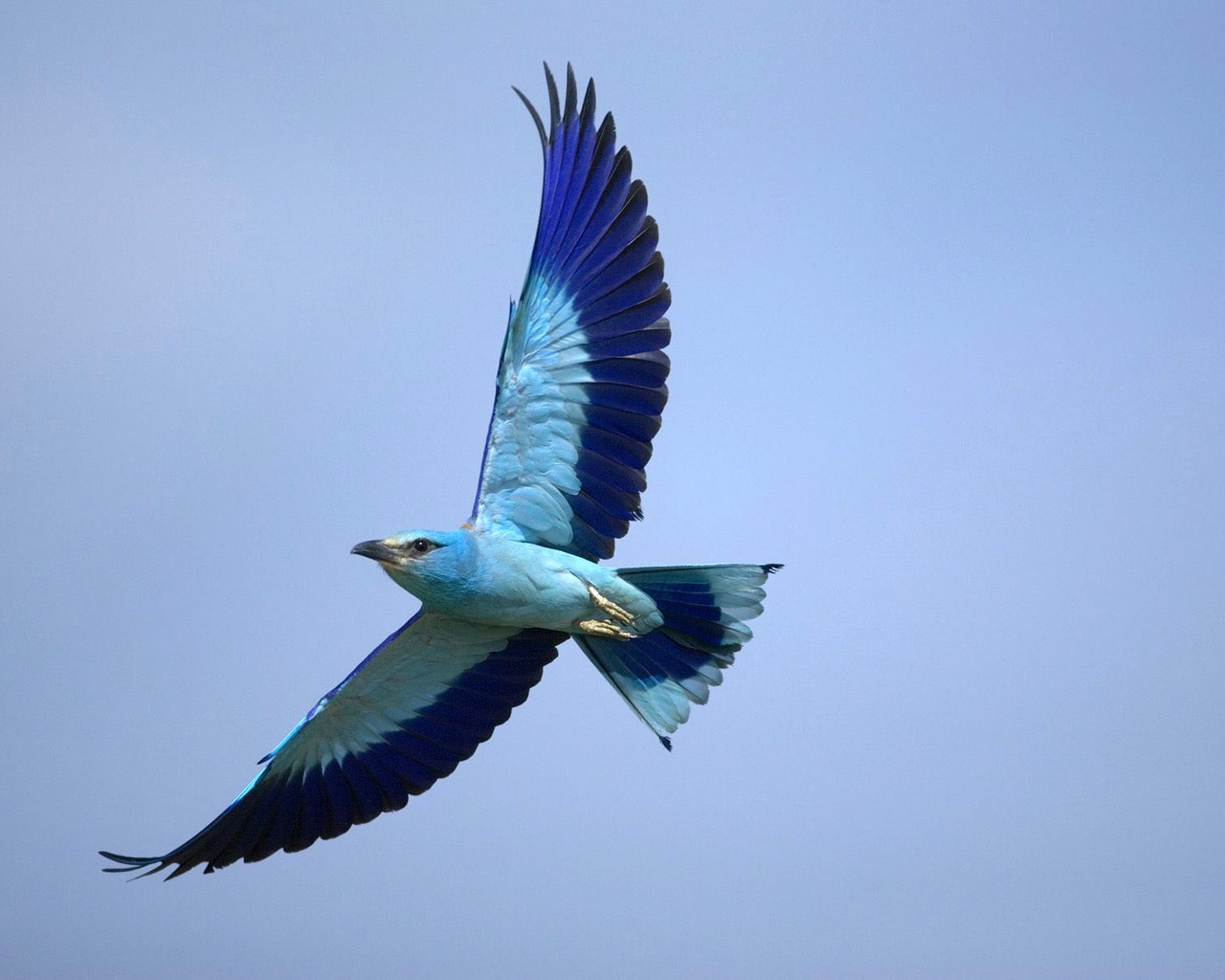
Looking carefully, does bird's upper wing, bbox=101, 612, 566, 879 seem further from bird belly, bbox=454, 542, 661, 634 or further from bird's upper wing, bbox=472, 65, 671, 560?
bird's upper wing, bbox=472, 65, 671, 560

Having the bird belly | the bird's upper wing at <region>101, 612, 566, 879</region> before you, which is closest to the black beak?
the bird belly

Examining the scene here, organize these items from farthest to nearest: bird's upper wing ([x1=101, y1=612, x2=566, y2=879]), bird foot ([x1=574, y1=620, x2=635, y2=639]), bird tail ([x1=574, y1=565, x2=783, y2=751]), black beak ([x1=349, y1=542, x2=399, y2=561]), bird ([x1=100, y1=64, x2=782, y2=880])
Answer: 1. bird's upper wing ([x1=101, y1=612, x2=566, y2=879])
2. bird tail ([x1=574, y1=565, x2=783, y2=751])
3. bird foot ([x1=574, y1=620, x2=635, y2=639])
4. bird ([x1=100, y1=64, x2=782, y2=880])
5. black beak ([x1=349, y1=542, x2=399, y2=561])

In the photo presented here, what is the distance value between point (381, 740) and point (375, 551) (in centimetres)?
165

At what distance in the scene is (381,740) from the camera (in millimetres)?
8391

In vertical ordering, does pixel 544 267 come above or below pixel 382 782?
above

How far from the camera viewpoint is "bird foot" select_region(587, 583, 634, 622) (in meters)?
7.66

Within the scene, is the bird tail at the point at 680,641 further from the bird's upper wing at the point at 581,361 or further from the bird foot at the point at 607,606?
the bird's upper wing at the point at 581,361

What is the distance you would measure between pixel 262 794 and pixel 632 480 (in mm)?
2809

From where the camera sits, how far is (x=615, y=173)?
7.93 m

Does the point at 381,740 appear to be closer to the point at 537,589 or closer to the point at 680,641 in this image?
the point at 537,589

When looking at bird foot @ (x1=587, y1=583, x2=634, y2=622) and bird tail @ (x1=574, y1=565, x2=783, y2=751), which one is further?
bird tail @ (x1=574, y1=565, x2=783, y2=751)

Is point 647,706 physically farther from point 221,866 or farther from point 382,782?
point 221,866

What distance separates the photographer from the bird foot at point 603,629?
7777 mm

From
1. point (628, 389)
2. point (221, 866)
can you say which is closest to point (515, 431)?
point (628, 389)
